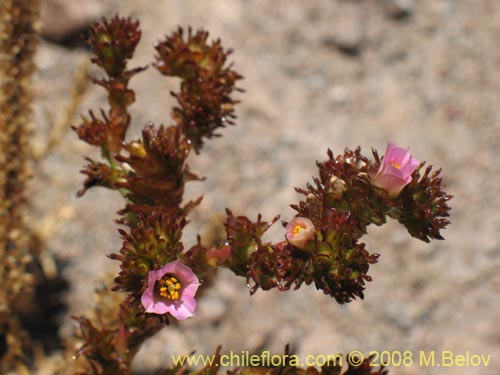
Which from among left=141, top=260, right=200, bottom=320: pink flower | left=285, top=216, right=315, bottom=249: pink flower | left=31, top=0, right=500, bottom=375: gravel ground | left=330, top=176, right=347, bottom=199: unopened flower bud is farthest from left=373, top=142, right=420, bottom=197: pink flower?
left=31, top=0, right=500, bottom=375: gravel ground

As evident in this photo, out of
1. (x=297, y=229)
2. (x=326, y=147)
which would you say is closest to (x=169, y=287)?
(x=297, y=229)

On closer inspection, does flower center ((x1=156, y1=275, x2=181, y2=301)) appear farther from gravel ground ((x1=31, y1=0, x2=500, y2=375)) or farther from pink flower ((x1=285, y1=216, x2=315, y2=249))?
gravel ground ((x1=31, y1=0, x2=500, y2=375))

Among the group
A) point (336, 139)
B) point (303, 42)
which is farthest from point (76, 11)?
point (336, 139)

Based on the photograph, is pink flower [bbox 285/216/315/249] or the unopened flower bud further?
the unopened flower bud

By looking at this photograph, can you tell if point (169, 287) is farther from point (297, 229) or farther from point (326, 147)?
point (326, 147)

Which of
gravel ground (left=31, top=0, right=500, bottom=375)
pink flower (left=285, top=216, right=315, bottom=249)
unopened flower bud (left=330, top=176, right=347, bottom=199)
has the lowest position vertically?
pink flower (left=285, top=216, right=315, bottom=249)

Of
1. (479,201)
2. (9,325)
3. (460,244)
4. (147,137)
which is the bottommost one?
(9,325)

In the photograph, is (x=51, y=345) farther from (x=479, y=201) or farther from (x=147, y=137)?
(x=479, y=201)
